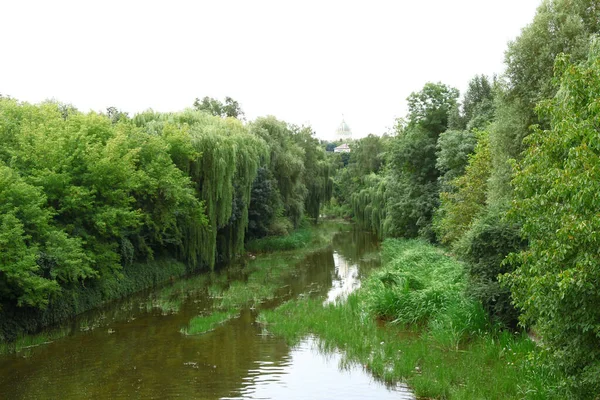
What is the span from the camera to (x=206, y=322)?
694 inches

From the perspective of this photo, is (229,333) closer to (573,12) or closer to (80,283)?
(80,283)

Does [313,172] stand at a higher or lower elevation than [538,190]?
higher

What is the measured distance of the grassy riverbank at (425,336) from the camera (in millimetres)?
10742

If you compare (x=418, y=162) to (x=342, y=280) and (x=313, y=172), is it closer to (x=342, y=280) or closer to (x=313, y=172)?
(x=342, y=280)

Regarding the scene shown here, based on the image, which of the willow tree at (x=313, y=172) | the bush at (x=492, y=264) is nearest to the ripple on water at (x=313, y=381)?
the bush at (x=492, y=264)

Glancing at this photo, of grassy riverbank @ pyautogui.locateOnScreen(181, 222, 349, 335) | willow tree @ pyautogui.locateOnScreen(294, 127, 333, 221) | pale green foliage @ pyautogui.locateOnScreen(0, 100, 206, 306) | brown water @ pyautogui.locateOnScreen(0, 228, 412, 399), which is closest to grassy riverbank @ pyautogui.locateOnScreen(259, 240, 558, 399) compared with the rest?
brown water @ pyautogui.locateOnScreen(0, 228, 412, 399)

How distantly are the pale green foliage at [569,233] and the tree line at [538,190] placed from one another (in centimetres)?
2

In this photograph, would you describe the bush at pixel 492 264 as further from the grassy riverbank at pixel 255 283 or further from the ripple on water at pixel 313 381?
the grassy riverbank at pixel 255 283

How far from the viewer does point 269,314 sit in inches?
728

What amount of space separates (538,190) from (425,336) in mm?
7033

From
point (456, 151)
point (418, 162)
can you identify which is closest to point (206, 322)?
point (456, 151)

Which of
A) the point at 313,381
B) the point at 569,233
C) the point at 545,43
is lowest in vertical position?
the point at 313,381

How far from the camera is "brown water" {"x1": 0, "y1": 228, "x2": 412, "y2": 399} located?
11.9 m

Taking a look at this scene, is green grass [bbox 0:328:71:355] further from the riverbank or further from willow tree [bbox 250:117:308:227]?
willow tree [bbox 250:117:308:227]
